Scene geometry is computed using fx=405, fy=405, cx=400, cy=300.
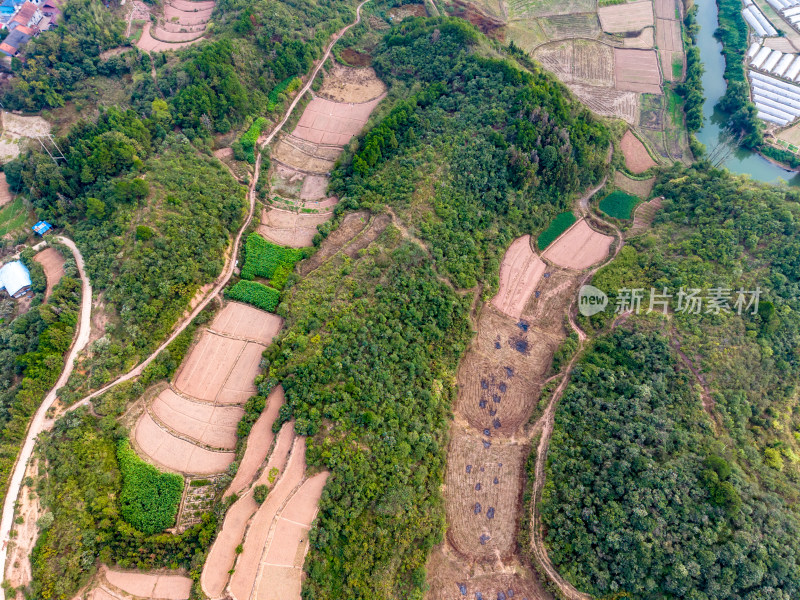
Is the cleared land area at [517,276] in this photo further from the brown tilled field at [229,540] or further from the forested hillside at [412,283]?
the brown tilled field at [229,540]

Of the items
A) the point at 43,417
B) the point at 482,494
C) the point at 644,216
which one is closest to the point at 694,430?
the point at 482,494

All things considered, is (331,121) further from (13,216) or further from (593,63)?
(593,63)

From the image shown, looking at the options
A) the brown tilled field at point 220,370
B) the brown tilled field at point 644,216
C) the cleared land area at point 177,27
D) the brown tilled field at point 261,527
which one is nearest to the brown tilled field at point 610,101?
the brown tilled field at point 644,216

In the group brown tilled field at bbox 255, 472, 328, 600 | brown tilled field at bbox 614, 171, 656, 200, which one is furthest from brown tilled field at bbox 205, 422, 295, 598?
brown tilled field at bbox 614, 171, 656, 200

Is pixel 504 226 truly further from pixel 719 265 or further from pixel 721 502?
pixel 721 502

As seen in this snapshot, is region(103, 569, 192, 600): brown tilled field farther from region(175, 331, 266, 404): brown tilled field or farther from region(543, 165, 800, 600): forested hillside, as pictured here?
region(543, 165, 800, 600): forested hillside
